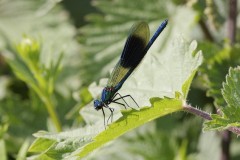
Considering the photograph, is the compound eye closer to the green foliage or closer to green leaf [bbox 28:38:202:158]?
green leaf [bbox 28:38:202:158]

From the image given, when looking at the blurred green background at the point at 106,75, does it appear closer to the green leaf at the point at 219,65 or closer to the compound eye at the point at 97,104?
the green leaf at the point at 219,65

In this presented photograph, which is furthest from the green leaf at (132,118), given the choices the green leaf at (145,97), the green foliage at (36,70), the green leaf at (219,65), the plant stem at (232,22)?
the plant stem at (232,22)

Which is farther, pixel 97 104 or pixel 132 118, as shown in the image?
pixel 97 104

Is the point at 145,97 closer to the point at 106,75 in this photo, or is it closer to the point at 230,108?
the point at 230,108

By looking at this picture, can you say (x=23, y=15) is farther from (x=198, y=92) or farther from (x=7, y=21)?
(x=198, y=92)

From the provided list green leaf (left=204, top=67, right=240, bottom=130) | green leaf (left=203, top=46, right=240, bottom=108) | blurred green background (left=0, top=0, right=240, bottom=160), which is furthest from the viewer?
blurred green background (left=0, top=0, right=240, bottom=160)

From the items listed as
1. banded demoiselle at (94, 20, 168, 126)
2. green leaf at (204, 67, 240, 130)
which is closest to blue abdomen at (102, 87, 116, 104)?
banded demoiselle at (94, 20, 168, 126)

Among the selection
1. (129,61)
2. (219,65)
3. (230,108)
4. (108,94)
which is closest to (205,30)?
(219,65)
